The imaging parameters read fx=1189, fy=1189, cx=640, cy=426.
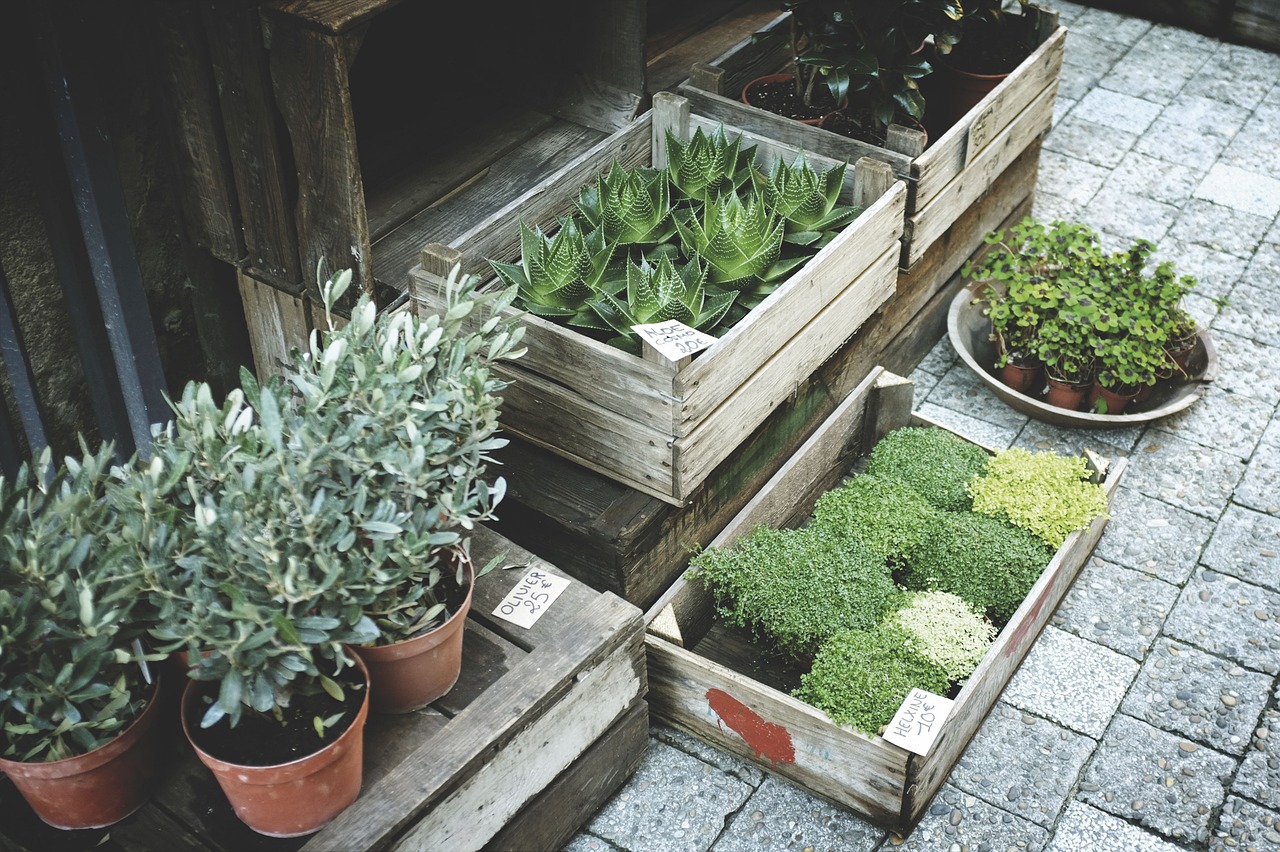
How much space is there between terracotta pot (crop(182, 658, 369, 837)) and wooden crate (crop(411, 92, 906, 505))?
3.19 ft

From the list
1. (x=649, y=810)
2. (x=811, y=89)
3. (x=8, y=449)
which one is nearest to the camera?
(x=649, y=810)

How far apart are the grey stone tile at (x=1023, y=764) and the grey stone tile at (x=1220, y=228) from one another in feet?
8.77

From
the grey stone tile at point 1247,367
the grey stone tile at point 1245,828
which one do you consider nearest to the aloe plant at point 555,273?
the grey stone tile at point 1245,828

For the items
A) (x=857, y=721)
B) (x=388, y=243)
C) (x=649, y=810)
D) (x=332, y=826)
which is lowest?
(x=649, y=810)

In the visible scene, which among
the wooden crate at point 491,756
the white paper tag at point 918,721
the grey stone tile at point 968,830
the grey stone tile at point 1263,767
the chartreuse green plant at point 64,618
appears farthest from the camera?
the grey stone tile at point 1263,767

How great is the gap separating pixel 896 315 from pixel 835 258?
79cm

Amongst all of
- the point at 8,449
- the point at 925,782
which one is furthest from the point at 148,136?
the point at 925,782

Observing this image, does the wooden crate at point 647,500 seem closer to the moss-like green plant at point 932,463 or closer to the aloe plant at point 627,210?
the moss-like green plant at point 932,463

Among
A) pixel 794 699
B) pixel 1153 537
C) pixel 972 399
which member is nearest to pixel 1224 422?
pixel 1153 537

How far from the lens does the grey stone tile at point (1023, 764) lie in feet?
9.98

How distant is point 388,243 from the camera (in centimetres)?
361

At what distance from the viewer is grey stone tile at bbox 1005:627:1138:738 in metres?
3.26

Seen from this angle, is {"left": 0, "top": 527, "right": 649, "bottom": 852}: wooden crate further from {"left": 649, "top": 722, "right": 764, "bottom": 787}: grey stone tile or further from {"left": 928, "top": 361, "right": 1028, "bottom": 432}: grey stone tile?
{"left": 928, "top": 361, "right": 1028, "bottom": 432}: grey stone tile

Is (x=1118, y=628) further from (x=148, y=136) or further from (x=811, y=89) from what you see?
(x=148, y=136)
